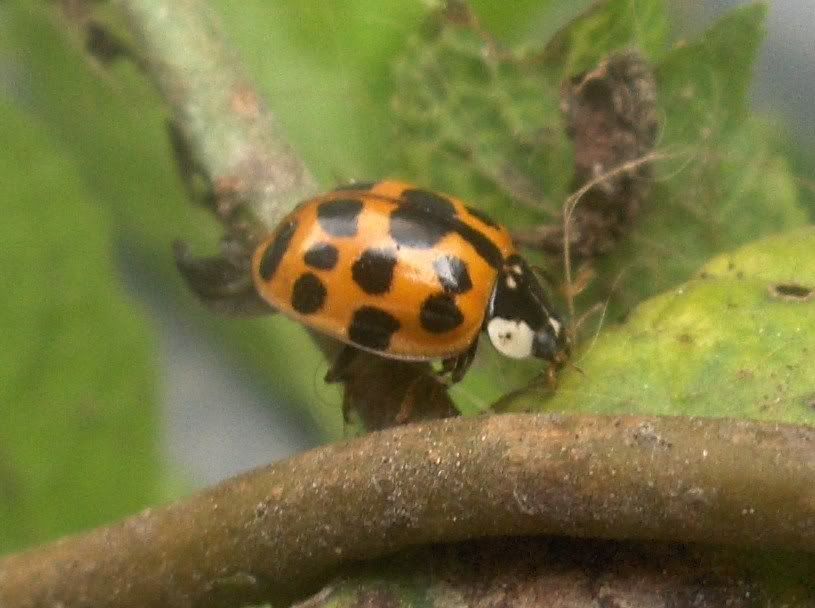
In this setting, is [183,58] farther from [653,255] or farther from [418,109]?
[653,255]

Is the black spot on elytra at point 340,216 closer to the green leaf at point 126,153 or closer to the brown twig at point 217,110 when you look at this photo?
the brown twig at point 217,110

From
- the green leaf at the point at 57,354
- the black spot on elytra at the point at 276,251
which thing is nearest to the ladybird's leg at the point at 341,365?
the black spot on elytra at the point at 276,251

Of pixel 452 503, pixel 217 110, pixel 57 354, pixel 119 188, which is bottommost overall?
pixel 57 354

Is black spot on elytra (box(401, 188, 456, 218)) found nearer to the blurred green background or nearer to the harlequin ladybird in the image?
the harlequin ladybird

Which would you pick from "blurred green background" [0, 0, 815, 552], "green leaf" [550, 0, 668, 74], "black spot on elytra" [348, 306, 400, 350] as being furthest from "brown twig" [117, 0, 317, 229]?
"green leaf" [550, 0, 668, 74]

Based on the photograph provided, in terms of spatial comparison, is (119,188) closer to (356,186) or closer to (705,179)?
(356,186)

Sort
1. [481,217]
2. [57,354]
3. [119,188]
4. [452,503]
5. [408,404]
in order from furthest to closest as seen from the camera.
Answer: [119,188] → [57,354] → [481,217] → [408,404] → [452,503]

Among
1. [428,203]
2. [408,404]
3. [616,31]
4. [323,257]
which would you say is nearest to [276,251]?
[323,257]
